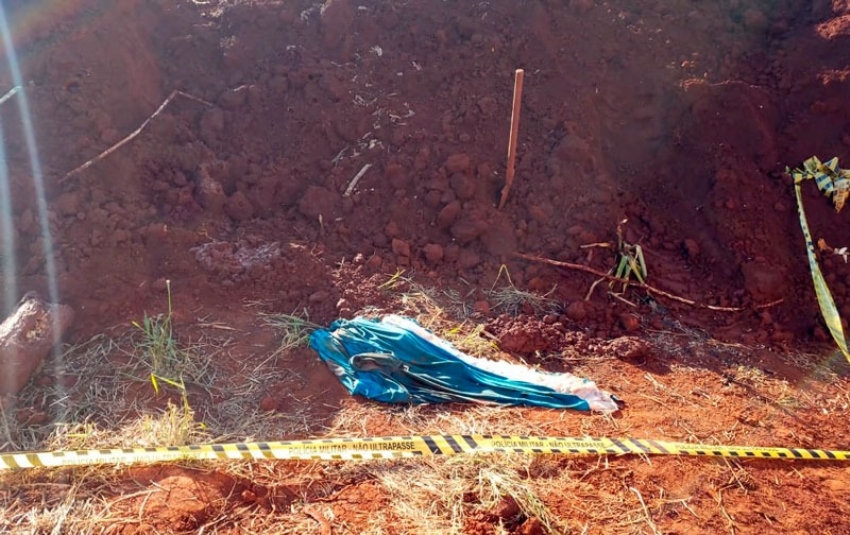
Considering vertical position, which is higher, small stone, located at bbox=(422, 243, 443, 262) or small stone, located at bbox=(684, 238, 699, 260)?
small stone, located at bbox=(422, 243, 443, 262)

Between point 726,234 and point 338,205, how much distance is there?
3003 mm

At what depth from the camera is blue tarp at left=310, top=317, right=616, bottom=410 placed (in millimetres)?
3205

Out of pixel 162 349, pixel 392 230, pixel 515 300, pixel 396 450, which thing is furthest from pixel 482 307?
pixel 162 349

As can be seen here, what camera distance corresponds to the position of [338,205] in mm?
4516

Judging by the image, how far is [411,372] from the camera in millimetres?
3305

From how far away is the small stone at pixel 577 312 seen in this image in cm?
389

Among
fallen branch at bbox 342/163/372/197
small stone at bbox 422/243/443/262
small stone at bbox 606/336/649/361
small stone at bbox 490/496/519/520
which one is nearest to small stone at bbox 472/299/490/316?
small stone at bbox 422/243/443/262

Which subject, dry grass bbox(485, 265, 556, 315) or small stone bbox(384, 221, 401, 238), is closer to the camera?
dry grass bbox(485, 265, 556, 315)

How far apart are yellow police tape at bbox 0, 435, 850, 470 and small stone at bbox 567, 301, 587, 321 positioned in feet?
3.54

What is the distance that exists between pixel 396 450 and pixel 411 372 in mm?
594

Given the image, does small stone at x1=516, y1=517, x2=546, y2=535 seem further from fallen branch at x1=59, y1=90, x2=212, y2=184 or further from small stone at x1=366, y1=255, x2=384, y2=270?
fallen branch at x1=59, y1=90, x2=212, y2=184

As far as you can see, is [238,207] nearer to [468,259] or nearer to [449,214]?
[449,214]

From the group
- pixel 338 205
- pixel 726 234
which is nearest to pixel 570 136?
pixel 726 234

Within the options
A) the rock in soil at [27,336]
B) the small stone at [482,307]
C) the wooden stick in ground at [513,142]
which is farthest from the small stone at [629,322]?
the rock in soil at [27,336]
